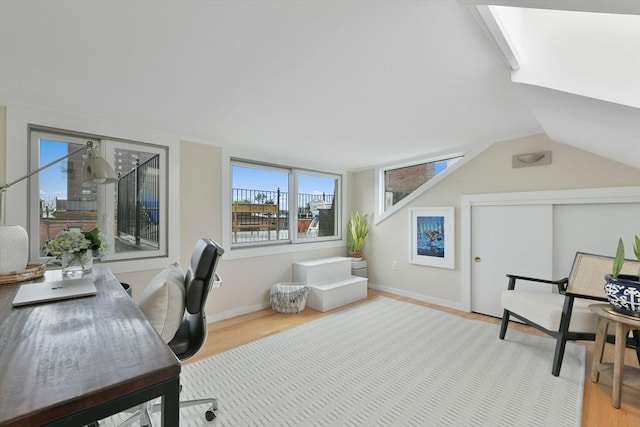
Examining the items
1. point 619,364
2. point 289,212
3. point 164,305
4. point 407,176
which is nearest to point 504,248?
point 619,364

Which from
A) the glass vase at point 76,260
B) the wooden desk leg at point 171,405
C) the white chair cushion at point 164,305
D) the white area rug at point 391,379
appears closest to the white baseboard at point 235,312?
the white area rug at point 391,379

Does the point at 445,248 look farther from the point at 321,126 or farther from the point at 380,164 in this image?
the point at 321,126

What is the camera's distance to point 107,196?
262 centimetres

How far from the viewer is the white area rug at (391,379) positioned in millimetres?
1719

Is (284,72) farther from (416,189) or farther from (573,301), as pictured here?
(416,189)

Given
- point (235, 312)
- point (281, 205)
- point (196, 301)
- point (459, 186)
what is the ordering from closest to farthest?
point (196, 301), point (235, 312), point (459, 186), point (281, 205)

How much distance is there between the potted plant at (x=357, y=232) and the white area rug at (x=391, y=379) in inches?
70.8

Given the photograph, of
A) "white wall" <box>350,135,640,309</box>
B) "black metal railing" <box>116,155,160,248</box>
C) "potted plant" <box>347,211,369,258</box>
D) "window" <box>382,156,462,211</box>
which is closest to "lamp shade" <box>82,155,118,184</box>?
"black metal railing" <box>116,155,160,248</box>

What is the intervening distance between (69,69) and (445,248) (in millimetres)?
4100

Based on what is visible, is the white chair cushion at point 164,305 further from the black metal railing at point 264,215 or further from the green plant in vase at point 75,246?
the black metal railing at point 264,215

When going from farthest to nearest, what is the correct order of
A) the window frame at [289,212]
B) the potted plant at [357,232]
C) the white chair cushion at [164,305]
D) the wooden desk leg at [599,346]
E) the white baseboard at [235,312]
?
1. the potted plant at [357,232]
2. the window frame at [289,212]
3. the white baseboard at [235,312]
4. the wooden desk leg at [599,346]
5. the white chair cushion at [164,305]

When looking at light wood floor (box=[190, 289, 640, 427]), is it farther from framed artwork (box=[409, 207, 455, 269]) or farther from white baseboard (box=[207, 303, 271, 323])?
framed artwork (box=[409, 207, 455, 269])

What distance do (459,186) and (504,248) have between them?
93 centimetres

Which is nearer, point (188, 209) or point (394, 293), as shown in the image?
point (188, 209)
